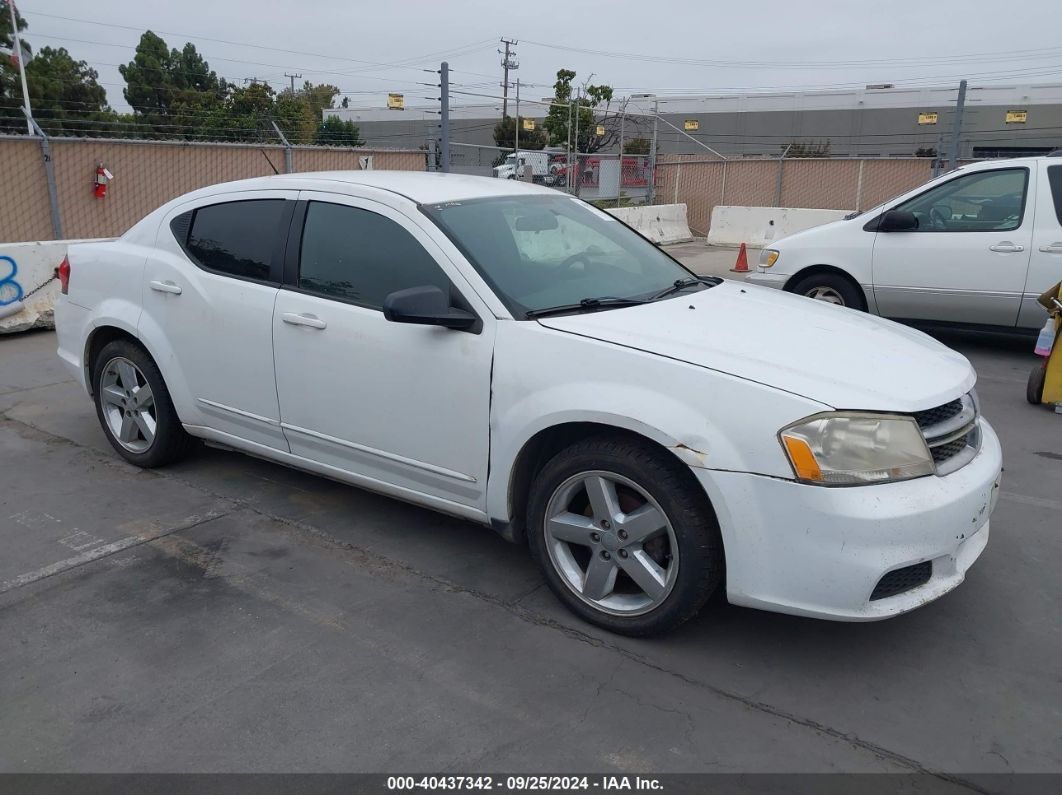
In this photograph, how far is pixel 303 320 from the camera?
4.07 metres

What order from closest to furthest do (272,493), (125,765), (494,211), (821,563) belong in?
(125,765) → (821,563) → (494,211) → (272,493)

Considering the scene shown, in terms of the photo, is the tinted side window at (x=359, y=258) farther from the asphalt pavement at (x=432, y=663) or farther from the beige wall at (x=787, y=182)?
the beige wall at (x=787, y=182)

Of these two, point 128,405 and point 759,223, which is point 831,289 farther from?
point 759,223

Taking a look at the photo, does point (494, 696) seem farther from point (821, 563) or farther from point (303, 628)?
point (821, 563)

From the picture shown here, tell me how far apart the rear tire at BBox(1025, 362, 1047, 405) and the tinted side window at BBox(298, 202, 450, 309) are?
4807 mm

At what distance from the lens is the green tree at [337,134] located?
41.9 metres

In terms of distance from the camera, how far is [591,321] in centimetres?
349

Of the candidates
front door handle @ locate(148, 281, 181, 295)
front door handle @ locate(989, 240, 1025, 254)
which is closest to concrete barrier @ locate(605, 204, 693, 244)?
front door handle @ locate(989, 240, 1025, 254)

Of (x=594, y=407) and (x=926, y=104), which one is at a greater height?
(x=926, y=104)

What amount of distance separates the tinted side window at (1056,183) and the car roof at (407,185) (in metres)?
5.09

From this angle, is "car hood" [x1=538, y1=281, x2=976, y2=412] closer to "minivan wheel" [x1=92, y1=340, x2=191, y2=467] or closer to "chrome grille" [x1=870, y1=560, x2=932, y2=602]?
"chrome grille" [x1=870, y1=560, x2=932, y2=602]

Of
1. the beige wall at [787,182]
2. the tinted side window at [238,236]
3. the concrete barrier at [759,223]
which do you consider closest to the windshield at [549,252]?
the tinted side window at [238,236]

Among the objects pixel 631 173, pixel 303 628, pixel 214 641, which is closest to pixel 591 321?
pixel 303 628

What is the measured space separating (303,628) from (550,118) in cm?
4087
